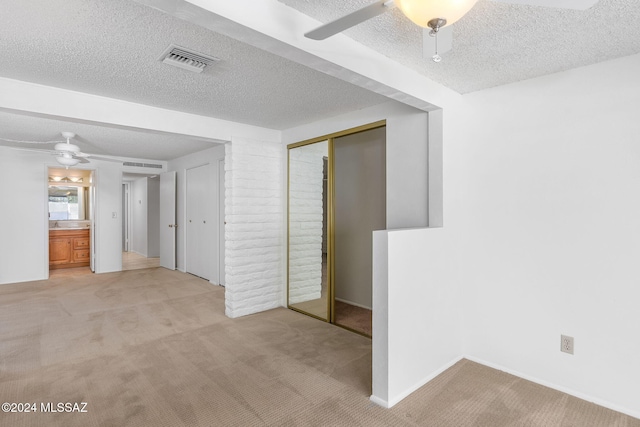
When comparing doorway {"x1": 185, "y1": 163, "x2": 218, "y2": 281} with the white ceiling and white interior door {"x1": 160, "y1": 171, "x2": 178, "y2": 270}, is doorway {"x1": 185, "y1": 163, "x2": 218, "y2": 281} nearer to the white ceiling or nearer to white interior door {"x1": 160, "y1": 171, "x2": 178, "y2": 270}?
white interior door {"x1": 160, "y1": 171, "x2": 178, "y2": 270}

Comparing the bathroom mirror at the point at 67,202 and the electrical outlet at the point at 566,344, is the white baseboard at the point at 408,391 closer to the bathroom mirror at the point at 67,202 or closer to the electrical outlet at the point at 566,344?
the electrical outlet at the point at 566,344

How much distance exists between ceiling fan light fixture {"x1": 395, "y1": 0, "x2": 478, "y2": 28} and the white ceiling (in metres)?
0.64

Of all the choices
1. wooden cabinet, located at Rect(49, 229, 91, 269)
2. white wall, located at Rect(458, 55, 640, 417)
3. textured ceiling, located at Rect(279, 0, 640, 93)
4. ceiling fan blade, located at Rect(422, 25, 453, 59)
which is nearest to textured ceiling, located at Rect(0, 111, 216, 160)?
wooden cabinet, located at Rect(49, 229, 91, 269)

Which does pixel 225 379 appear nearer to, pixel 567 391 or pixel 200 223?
pixel 567 391

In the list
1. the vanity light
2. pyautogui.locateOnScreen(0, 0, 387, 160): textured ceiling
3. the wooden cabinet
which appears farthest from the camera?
the vanity light

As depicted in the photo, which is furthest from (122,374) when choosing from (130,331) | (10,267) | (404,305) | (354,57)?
(10,267)

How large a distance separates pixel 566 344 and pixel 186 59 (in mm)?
3190

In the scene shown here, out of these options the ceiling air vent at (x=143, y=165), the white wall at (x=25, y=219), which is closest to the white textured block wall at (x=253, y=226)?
the ceiling air vent at (x=143, y=165)

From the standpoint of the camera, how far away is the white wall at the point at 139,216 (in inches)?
330

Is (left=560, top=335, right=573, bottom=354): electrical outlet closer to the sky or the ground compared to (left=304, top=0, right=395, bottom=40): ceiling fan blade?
closer to the ground

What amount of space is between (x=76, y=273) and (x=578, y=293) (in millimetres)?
7698

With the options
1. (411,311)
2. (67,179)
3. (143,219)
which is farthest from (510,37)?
(67,179)

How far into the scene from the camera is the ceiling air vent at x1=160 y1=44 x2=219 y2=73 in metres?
2.04

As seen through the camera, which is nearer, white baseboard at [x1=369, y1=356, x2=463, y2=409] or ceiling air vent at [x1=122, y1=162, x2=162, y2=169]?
white baseboard at [x1=369, y1=356, x2=463, y2=409]
